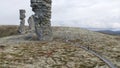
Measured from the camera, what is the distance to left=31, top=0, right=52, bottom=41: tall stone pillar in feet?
340

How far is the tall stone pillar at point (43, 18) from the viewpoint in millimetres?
103750

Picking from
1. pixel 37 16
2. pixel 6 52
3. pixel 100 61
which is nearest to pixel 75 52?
pixel 100 61

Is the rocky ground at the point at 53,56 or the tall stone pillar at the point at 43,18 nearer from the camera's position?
the rocky ground at the point at 53,56

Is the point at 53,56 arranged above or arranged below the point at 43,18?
below

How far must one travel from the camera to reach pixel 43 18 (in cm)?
10469

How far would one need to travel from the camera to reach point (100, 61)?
7144 centimetres

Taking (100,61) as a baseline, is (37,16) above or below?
above

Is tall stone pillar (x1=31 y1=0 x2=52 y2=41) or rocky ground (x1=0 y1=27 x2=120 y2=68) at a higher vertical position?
tall stone pillar (x1=31 y1=0 x2=52 y2=41)

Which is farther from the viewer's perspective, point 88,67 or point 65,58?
point 65,58

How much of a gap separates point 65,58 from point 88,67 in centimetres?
997

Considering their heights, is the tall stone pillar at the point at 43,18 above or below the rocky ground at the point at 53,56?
above

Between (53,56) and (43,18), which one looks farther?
(43,18)

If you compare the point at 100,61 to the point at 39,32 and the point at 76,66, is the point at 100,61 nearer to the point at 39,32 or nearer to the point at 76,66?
the point at 76,66

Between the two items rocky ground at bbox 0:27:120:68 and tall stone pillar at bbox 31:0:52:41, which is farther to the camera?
tall stone pillar at bbox 31:0:52:41
